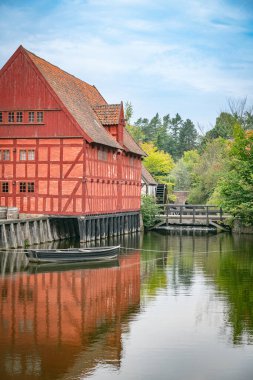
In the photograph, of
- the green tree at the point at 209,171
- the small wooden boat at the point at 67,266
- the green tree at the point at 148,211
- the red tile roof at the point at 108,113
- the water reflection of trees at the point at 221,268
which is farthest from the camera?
the green tree at the point at 209,171

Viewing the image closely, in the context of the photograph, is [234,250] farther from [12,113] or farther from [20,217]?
[12,113]

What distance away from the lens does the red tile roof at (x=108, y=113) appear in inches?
2266

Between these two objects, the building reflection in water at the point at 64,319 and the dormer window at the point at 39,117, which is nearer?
the building reflection in water at the point at 64,319

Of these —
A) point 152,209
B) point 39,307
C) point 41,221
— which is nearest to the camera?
point 39,307

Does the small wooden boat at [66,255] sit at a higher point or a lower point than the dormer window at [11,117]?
lower

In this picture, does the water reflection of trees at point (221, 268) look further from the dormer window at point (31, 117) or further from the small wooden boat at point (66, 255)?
the dormer window at point (31, 117)

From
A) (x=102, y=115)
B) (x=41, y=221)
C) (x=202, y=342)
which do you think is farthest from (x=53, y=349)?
(x=102, y=115)

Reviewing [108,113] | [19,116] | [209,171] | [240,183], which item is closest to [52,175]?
[19,116]

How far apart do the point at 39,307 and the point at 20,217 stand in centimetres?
2274

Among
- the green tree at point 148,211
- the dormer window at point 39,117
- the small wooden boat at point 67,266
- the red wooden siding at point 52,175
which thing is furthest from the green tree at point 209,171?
the small wooden boat at point 67,266

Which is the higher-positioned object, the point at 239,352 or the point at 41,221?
the point at 41,221

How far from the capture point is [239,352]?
20.6 meters

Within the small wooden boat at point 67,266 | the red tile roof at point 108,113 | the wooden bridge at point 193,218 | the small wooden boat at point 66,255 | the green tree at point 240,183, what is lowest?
the small wooden boat at point 67,266

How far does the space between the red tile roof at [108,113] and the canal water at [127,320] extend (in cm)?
1838
